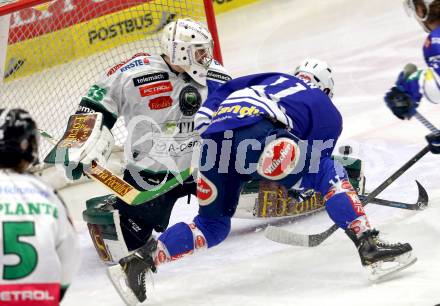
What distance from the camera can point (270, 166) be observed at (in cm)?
360

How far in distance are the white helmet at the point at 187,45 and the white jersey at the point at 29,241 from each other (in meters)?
1.84

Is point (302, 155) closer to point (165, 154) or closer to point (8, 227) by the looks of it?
point (165, 154)

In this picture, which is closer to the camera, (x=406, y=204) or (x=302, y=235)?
(x=302, y=235)

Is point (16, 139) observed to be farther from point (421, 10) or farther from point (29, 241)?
point (421, 10)

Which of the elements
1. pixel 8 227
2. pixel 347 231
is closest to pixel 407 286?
pixel 347 231

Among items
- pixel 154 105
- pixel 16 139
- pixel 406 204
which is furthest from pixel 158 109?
pixel 16 139

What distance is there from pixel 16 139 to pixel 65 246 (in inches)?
11.1

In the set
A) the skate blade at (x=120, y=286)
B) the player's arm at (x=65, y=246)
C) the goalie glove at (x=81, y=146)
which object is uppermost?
the player's arm at (x=65, y=246)

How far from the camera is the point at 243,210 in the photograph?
14.5ft

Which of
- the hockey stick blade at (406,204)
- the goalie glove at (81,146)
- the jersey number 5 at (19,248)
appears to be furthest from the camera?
the hockey stick blade at (406,204)

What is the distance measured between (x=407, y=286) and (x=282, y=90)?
2.79 feet

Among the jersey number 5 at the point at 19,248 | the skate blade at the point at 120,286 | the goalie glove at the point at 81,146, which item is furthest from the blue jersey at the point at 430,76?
the jersey number 5 at the point at 19,248

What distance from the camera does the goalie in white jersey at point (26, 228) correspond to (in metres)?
2.39

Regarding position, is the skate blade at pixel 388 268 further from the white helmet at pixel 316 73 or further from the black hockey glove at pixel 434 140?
the white helmet at pixel 316 73
